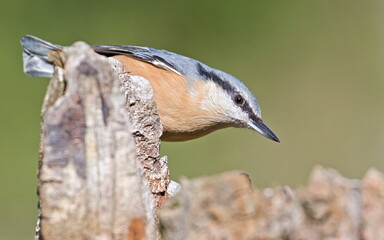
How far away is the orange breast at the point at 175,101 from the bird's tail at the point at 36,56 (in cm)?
36

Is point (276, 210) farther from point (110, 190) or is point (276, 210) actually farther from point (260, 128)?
point (260, 128)

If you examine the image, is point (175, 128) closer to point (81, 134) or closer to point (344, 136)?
point (81, 134)

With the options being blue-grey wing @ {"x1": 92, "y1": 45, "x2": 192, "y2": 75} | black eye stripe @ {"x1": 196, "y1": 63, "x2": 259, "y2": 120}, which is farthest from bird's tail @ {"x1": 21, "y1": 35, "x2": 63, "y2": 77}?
black eye stripe @ {"x1": 196, "y1": 63, "x2": 259, "y2": 120}

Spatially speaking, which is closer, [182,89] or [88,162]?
[88,162]

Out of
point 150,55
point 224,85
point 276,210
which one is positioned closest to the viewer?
point 276,210

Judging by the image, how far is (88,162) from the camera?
5.45ft

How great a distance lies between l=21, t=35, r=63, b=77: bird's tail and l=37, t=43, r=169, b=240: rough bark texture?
2.05 m

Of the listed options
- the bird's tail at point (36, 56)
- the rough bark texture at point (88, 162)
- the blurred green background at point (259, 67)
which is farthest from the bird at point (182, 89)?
the rough bark texture at point (88, 162)

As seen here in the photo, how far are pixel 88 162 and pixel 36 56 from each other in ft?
7.25

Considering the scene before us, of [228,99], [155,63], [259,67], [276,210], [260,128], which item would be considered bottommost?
[276,210]

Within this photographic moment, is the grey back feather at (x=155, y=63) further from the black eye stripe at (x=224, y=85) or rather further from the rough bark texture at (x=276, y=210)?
the rough bark texture at (x=276, y=210)

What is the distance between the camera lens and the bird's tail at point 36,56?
3.72 meters

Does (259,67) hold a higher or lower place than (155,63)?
higher

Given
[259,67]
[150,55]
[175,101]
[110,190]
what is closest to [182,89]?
[175,101]
